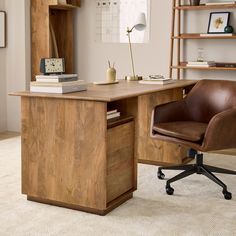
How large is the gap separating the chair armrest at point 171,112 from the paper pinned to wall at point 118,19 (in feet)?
5.36

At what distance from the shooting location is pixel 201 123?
3.86 meters

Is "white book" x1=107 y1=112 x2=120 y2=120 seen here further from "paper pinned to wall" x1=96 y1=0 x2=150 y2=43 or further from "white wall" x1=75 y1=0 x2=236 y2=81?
"paper pinned to wall" x1=96 y1=0 x2=150 y2=43

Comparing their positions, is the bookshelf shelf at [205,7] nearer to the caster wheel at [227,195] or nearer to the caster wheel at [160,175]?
the caster wheel at [160,175]

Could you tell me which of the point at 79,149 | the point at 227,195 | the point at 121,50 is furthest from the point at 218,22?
the point at 79,149

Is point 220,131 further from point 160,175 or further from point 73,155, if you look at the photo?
point 73,155

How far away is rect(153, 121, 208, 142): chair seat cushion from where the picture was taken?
3.37 meters

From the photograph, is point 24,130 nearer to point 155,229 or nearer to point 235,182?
point 155,229

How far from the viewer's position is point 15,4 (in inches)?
220

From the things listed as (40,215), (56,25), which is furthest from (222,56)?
(40,215)

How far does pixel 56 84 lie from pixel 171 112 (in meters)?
1.21

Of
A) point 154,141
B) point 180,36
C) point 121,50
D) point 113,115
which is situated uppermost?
point 180,36

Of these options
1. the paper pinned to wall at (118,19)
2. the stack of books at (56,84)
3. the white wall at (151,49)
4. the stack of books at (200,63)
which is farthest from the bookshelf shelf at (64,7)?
the stack of books at (56,84)

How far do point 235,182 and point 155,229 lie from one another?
1.24 metres

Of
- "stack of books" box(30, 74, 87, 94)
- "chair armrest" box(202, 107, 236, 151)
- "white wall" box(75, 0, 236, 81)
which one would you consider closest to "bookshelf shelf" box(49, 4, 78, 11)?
"white wall" box(75, 0, 236, 81)
